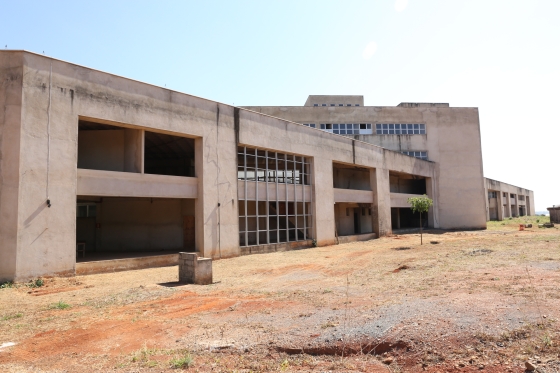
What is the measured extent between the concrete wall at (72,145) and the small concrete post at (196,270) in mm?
4984

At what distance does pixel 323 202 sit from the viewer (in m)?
28.8

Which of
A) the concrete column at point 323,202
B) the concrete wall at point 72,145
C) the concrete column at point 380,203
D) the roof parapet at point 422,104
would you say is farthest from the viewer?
the roof parapet at point 422,104

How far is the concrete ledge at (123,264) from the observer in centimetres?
1616

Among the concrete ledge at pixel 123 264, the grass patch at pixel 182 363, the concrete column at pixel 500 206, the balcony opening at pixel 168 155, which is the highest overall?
the balcony opening at pixel 168 155

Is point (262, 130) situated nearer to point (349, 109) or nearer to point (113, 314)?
point (113, 314)

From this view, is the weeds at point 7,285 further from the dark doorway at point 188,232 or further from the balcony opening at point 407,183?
the balcony opening at point 407,183

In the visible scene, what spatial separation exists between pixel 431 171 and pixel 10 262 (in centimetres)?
3936

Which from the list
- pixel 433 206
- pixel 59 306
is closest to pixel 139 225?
pixel 59 306

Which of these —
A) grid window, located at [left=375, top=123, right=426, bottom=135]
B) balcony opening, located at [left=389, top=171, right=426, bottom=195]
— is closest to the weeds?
balcony opening, located at [left=389, top=171, right=426, bottom=195]

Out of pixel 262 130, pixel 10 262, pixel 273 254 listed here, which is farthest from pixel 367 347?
pixel 262 130

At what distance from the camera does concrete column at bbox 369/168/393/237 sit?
3466 cm

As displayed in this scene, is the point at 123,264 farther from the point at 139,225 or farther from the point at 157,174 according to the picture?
the point at 139,225

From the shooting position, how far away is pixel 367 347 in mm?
6566

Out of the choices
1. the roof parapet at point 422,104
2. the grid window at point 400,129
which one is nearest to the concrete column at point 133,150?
the grid window at point 400,129
